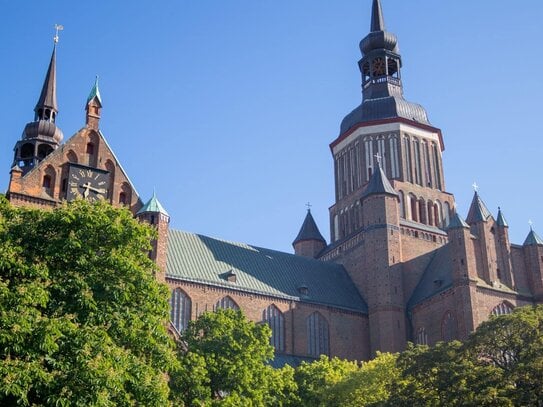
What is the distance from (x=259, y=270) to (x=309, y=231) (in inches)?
498

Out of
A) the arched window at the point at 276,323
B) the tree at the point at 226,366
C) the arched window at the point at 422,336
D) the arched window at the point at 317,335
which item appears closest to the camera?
the tree at the point at 226,366

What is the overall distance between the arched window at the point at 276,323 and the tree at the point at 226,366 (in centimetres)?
1765

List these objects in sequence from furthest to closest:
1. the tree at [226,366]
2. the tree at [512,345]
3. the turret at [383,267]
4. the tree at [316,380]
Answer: the turret at [383,267], the tree at [316,380], the tree at [226,366], the tree at [512,345]

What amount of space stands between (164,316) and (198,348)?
9152 mm

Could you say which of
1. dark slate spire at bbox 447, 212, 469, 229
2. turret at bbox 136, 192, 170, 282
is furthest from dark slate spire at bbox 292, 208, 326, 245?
turret at bbox 136, 192, 170, 282

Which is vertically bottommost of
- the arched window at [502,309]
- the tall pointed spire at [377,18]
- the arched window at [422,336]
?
the arched window at [422,336]

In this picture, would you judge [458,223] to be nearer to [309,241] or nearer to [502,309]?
[502,309]

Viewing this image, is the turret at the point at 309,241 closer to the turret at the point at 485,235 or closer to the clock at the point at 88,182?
the turret at the point at 485,235

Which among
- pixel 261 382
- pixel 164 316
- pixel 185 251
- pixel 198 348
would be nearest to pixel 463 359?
pixel 261 382

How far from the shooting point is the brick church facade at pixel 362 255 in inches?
1857

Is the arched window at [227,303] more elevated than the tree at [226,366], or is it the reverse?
the arched window at [227,303]

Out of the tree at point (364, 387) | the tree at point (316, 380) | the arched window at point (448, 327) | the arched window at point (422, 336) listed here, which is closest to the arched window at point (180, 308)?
the tree at point (316, 380)

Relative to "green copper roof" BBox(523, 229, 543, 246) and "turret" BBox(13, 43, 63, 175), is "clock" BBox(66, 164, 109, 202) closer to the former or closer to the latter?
"turret" BBox(13, 43, 63, 175)

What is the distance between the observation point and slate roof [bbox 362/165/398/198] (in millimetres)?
60625
